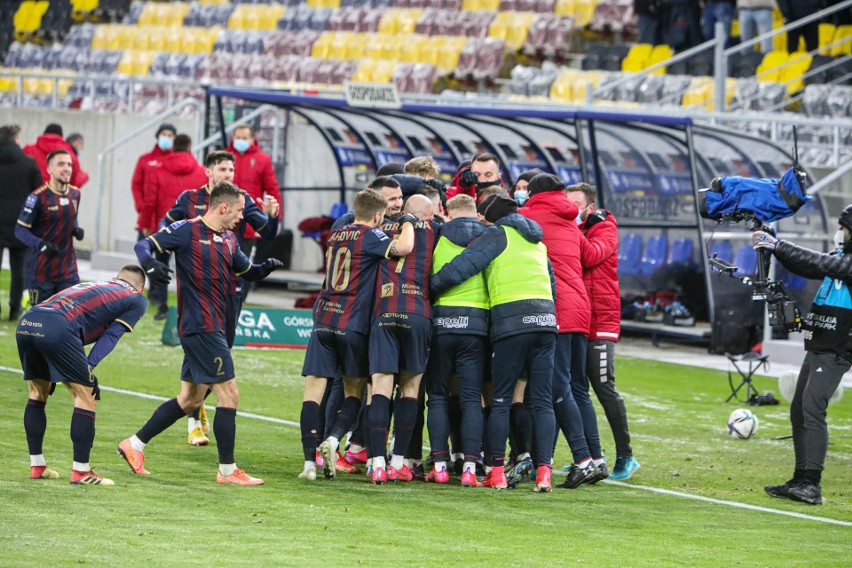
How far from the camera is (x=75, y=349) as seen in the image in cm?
834

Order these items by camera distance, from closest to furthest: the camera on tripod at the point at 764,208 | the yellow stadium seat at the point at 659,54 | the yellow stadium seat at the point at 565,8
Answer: the camera on tripod at the point at 764,208
the yellow stadium seat at the point at 659,54
the yellow stadium seat at the point at 565,8

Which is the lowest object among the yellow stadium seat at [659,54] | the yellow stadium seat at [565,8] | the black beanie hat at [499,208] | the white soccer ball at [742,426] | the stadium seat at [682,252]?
the white soccer ball at [742,426]

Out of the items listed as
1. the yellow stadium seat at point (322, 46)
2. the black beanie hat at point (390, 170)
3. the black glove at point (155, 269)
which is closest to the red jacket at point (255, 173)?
the black beanie hat at point (390, 170)

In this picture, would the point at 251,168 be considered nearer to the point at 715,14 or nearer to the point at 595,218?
the point at 595,218

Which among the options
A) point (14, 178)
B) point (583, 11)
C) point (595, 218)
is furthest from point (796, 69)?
point (595, 218)

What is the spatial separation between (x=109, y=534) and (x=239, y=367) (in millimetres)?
7551

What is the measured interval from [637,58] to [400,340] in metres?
18.8

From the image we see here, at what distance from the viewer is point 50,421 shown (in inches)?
429

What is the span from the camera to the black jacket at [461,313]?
30.1 feet

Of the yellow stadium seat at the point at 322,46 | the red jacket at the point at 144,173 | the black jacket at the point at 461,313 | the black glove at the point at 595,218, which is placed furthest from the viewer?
the yellow stadium seat at the point at 322,46

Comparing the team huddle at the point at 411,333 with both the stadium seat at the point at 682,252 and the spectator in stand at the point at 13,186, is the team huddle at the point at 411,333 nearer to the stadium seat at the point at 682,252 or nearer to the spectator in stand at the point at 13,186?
the spectator in stand at the point at 13,186

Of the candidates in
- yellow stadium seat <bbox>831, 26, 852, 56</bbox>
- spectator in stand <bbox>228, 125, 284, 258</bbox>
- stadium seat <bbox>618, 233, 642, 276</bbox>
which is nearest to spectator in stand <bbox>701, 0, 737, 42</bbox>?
yellow stadium seat <bbox>831, 26, 852, 56</bbox>

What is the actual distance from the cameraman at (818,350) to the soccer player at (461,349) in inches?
68.1

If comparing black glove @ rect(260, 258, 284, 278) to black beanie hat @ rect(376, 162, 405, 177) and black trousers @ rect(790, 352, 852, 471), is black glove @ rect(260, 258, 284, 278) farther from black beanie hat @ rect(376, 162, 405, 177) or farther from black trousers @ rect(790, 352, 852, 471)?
black trousers @ rect(790, 352, 852, 471)
